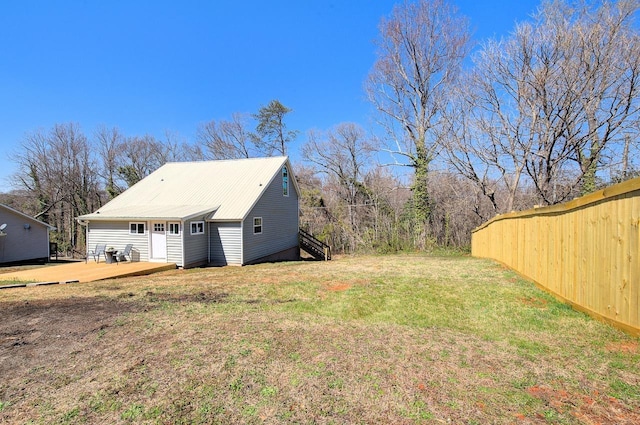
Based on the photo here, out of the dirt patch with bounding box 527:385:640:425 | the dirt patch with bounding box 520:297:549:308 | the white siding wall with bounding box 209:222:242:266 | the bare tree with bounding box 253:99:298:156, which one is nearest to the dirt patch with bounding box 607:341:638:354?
the dirt patch with bounding box 527:385:640:425

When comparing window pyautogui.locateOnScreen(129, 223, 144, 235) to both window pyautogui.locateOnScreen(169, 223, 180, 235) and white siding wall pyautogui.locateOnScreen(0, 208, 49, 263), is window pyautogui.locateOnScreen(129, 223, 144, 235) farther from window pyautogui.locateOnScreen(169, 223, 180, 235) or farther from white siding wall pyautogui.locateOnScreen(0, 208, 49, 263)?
white siding wall pyautogui.locateOnScreen(0, 208, 49, 263)

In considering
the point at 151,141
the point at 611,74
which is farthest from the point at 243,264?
the point at 151,141

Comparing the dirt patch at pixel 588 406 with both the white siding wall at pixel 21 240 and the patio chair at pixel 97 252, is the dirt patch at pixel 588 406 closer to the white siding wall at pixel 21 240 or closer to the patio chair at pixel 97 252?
the patio chair at pixel 97 252

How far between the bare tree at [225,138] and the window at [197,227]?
17.7 metres

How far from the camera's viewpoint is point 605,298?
141 inches

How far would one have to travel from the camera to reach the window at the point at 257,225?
593 inches

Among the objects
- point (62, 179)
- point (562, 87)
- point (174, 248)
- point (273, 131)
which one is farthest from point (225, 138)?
point (562, 87)

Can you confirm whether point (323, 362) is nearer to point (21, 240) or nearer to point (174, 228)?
point (174, 228)

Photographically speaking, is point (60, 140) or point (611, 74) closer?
point (611, 74)

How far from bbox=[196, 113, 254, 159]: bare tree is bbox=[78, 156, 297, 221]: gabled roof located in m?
12.1

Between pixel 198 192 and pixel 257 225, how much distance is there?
3520mm

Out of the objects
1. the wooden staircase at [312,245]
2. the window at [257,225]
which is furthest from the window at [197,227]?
the wooden staircase at [312,245]

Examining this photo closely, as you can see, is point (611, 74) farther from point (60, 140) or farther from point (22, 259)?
point (60, 140)

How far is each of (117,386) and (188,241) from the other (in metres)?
10.7
